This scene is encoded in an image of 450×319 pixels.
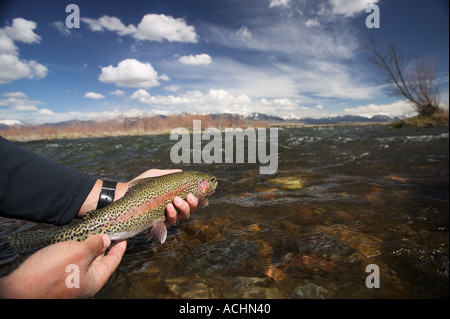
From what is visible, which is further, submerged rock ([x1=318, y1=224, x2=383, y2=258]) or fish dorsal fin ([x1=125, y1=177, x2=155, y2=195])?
fish dorsal fin ([x1=125, y1=177, x2=155, y2=195])

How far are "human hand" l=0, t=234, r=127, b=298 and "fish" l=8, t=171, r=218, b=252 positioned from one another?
592 millimetres

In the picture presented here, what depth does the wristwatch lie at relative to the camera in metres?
3.01

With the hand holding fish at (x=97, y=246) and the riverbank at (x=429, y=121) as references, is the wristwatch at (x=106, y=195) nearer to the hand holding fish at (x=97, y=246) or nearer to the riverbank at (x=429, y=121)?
the hand holding fish at (x=97, y=246)

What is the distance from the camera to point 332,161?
8.99 metres

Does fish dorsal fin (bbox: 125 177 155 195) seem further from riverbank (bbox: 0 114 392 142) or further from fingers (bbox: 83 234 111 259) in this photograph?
riverbank (bbox: 0 114 392 142)

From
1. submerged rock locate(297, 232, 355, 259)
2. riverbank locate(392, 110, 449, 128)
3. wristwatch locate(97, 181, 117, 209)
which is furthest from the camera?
riverbank locate(392, 110, 449, 128)

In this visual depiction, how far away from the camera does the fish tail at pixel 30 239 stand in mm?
2181

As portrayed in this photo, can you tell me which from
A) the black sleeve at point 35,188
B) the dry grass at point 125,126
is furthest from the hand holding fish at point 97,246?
the dry grass at point 125,126

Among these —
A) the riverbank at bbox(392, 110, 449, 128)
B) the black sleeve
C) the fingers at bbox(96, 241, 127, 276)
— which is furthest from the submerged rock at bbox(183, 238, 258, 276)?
the riverbank at bbox(392, 110, 449, 128)

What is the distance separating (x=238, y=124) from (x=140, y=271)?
169 feet
